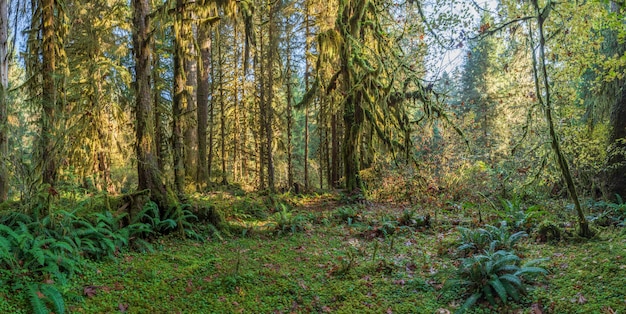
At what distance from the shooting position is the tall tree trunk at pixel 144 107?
20.4 feet

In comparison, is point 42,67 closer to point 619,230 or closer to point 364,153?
point 364,153

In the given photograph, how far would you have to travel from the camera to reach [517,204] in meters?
8.69

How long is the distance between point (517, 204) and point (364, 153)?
458 cm

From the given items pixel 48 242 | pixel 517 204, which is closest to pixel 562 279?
pixel 517 204

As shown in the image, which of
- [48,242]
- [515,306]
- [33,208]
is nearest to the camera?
[515,306]

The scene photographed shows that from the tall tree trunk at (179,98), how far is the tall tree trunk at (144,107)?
910mm

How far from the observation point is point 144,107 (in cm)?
630

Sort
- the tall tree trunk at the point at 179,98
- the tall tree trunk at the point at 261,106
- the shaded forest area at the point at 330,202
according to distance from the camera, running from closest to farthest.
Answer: the shaded forest area at the point at 330,202 < the tall tree trunk at the point at 179,98 < the tall tree trunk at the point at 261,106

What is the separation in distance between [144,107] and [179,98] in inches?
92.5

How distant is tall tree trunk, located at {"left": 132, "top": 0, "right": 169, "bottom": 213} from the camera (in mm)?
6211

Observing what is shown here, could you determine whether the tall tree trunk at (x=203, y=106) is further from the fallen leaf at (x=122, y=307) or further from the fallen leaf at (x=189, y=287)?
the fallen leaf at (x=122, y=307)

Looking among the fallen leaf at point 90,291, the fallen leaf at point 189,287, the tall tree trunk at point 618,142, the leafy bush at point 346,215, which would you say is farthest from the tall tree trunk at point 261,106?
the tall tree trunk at point 618,142

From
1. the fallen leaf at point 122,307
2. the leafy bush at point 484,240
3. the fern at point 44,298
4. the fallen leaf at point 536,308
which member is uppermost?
the fern at point 44,298

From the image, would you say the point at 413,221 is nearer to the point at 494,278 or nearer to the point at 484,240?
the point at 484,240
